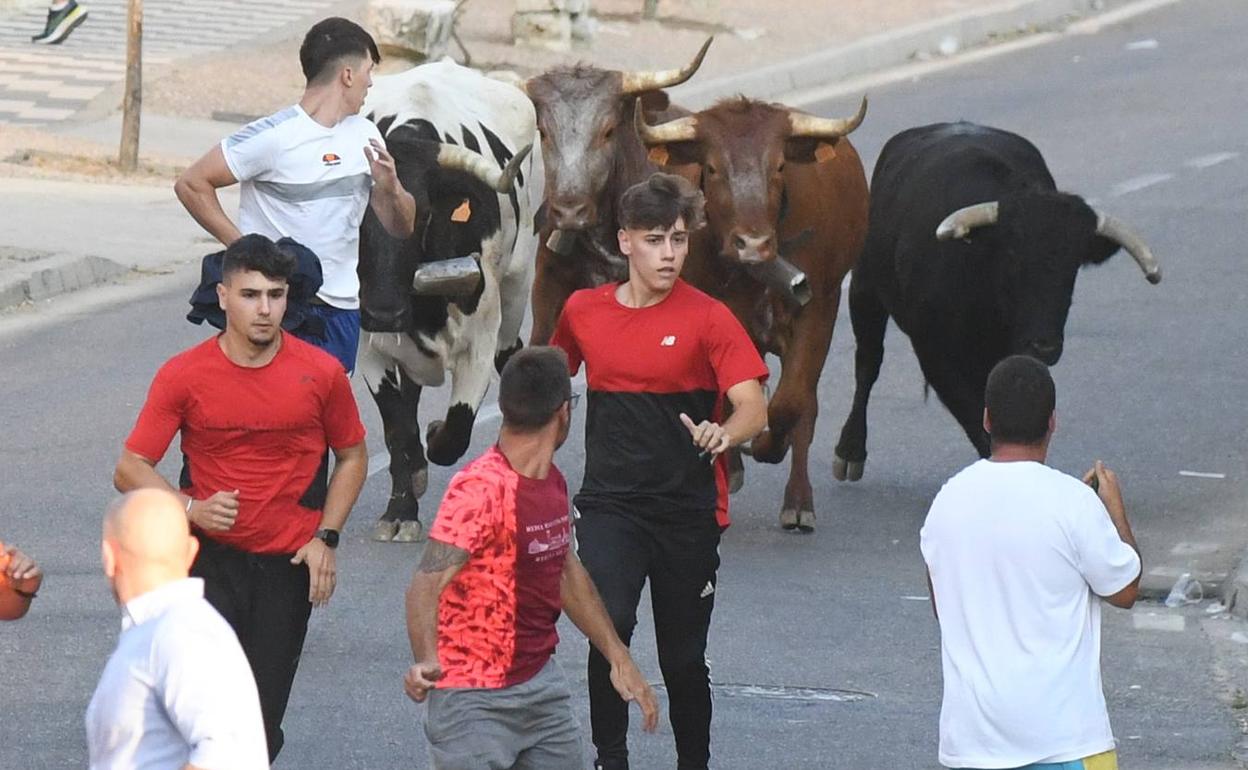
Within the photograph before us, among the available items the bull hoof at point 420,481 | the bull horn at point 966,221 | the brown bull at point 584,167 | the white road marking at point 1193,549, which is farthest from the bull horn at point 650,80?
the white road marking at point 1193,549

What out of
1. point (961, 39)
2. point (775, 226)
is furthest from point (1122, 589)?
point (961, 39)

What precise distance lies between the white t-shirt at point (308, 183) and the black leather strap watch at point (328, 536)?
1.97m

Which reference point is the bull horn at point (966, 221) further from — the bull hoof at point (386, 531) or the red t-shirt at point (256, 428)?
the red t-shirt at point (256, 428)

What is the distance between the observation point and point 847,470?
12828mm

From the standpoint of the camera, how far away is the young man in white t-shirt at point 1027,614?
6.05 metres

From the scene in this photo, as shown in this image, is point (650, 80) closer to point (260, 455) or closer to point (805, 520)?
point (805, 520)

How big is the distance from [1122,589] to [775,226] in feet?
16.3

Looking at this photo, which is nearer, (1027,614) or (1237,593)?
(1027,614)

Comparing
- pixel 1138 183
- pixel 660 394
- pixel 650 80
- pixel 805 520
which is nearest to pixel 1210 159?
pixel 1138 183

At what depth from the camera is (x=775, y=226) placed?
10.9 m

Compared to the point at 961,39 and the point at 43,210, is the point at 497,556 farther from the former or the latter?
the point at 961,39

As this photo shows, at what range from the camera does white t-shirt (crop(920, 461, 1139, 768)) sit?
6055 mm

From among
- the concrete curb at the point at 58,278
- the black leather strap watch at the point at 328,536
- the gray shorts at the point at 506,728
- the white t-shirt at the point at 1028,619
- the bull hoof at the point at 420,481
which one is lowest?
the concrete curb at the point at 58,278

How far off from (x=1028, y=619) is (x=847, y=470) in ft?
22.1
